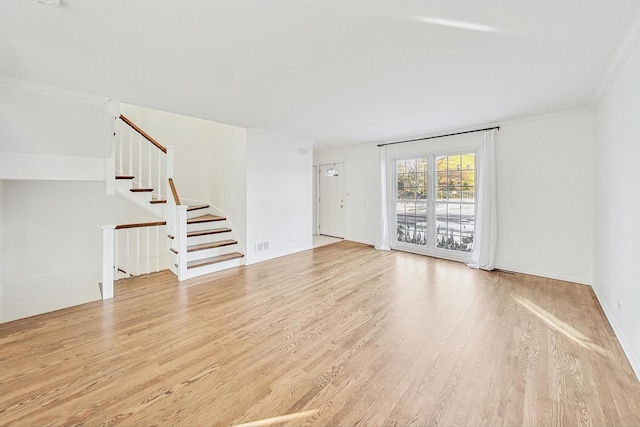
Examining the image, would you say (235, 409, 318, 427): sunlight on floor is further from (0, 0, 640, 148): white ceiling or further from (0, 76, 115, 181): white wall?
(0, 76, 115, 181): white wall

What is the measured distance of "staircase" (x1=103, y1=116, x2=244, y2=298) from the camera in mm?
4082

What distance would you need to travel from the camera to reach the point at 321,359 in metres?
2.18

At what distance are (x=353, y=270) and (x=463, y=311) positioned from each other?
1900 millimetres

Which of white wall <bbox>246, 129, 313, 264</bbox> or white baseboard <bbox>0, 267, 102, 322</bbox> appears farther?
white wall <bbox>246, 129, 313, 264</bbox>

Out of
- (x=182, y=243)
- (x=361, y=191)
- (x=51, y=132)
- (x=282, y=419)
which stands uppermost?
(x=51, y=132)

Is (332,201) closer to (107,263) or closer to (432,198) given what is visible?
(432,198)

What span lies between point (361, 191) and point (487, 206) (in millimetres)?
2909

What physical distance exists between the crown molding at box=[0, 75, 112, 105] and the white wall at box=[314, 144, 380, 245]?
502cm

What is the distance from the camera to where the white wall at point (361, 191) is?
6.53 metres

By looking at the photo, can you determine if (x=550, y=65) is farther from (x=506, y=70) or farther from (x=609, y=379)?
(x=609, y=379)

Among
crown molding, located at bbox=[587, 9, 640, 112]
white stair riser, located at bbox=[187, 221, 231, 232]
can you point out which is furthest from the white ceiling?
white stair riser, located at bbox=[187, 221, 231, 232]

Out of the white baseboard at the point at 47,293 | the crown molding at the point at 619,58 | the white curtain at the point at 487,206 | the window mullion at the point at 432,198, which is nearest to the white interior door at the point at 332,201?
the window mullion at the point at 432,198

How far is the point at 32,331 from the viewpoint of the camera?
101 inches

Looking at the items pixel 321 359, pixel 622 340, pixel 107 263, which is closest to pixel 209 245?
pixel 107 263
